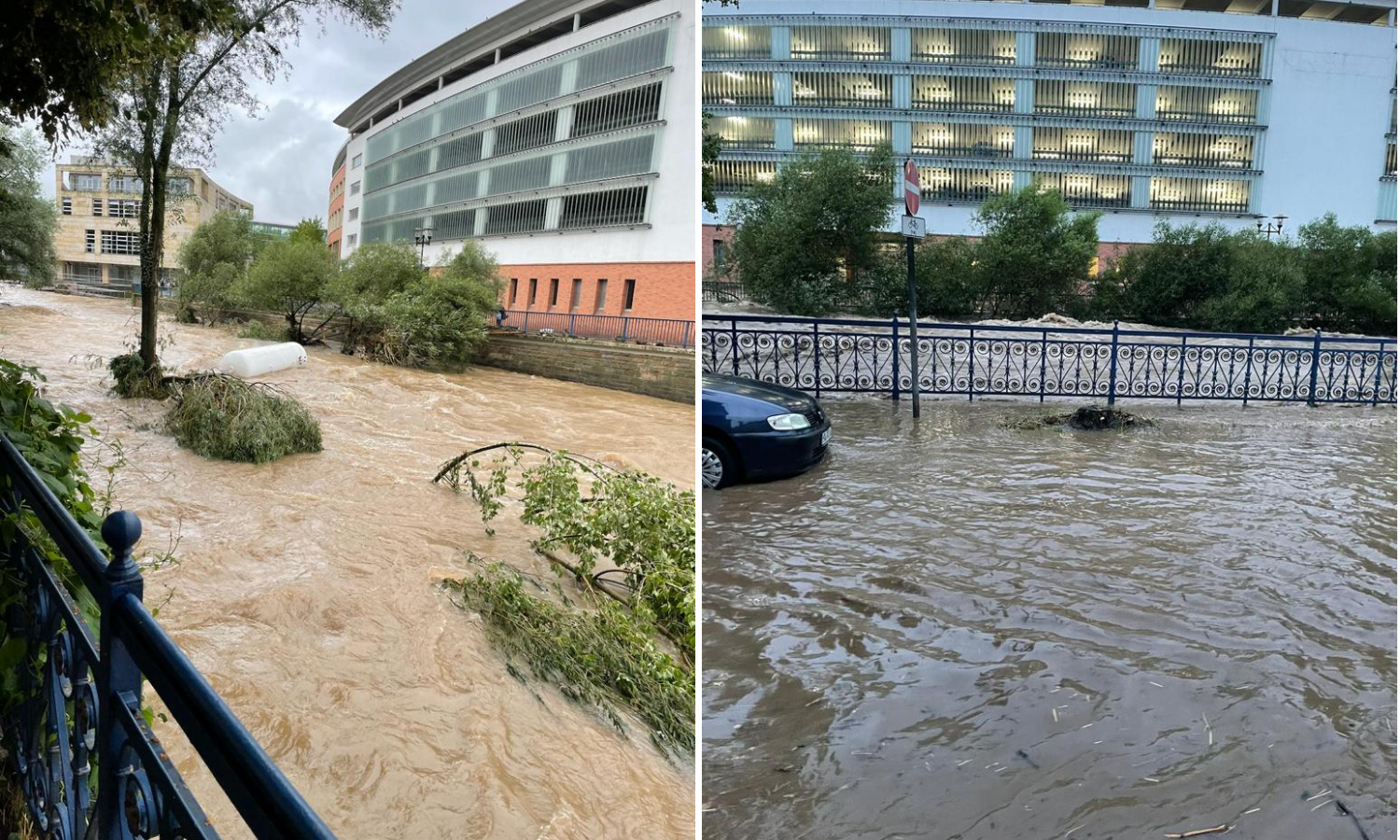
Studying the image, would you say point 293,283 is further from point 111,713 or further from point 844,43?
point 844,43

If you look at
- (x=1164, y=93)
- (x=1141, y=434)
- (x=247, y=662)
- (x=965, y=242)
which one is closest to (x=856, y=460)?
(x=1141, y=434)

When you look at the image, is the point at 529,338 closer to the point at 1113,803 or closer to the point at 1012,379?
the point at 1012,379

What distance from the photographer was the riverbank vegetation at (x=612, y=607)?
15.8 feet

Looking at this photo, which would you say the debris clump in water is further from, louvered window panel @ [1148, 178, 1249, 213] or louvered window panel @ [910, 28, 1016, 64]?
louvered window panel @ [1148, 178, 1249, 213]

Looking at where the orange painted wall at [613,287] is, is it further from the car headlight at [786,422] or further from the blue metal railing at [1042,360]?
the car headlight at [786,422]

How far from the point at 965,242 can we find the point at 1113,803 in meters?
17.4

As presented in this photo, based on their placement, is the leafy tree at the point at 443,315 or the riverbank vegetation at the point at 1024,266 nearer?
the riverbank vegetation at the point at 1024,266

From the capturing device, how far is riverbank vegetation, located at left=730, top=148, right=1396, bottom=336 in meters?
12.6

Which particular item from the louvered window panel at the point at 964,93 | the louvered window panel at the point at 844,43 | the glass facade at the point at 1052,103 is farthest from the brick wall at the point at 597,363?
the louvered window panel at the point at 964,93

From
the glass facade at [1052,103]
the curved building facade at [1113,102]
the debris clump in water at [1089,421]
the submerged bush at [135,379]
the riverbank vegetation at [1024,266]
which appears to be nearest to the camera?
the debris clump in water at [1089,421]

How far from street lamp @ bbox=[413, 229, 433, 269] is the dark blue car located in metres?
11.9

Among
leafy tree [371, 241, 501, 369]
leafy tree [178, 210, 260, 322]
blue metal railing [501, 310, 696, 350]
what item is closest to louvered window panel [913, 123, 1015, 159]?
blue metal railing [501, 310, 696, 350]

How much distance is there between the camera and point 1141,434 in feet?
20.5

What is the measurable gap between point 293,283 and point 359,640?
1116 centimetres
